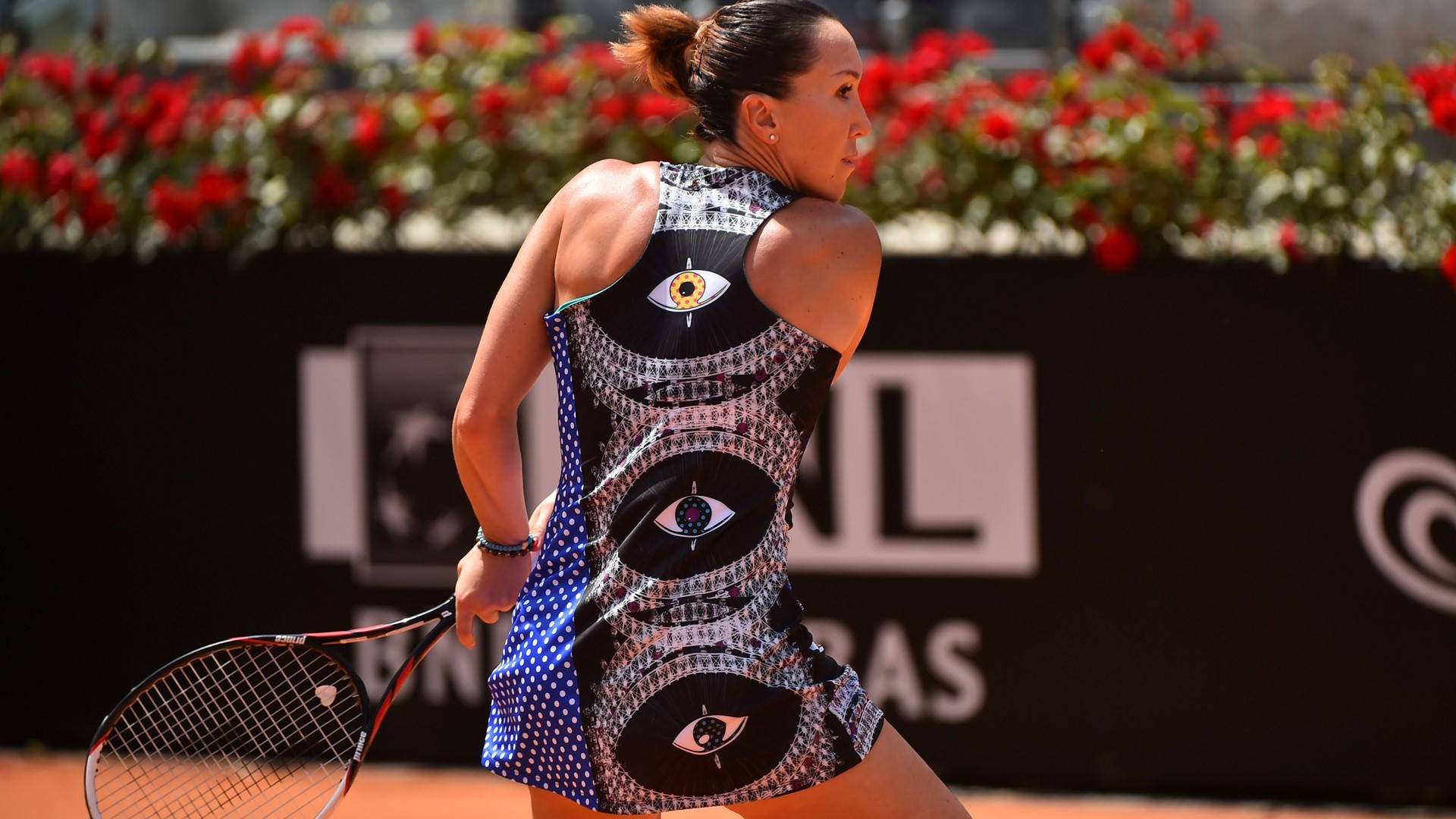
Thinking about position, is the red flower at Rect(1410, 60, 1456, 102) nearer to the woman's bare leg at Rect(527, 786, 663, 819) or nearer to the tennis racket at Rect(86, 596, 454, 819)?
the tennis racket at Rect(86, 596, 454, 819)

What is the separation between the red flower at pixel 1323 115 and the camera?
4234mm

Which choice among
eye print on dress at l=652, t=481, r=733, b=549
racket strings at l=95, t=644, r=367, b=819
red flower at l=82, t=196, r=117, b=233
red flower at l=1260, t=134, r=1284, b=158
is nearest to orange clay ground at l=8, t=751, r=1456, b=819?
racket strings at l=95, t=644, r=367, b=819

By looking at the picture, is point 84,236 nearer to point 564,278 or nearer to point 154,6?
point 564,278

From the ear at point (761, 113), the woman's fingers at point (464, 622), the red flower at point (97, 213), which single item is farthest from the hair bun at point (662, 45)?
the red flower at point (97, 213)

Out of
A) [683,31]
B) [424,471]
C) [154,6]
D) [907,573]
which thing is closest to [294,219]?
[424,471]

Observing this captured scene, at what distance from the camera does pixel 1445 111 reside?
4.06m

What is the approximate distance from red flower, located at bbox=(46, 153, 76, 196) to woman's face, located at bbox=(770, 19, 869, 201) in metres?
3.37

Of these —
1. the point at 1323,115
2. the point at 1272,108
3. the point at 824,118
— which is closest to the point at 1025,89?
the point at 1272,108

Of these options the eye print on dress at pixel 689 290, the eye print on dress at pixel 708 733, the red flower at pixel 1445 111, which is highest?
the eye print on dress at pixel 689 290

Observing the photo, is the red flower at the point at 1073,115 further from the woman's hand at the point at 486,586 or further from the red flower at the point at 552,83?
the woman's hand at the point at 486,586

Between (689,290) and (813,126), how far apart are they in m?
0.28

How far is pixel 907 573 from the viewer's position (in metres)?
4.48

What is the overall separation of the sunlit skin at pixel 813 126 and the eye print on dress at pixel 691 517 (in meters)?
0.43

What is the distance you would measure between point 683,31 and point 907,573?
96.5 inches
